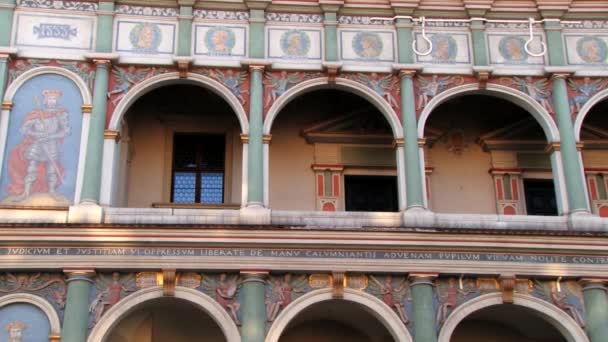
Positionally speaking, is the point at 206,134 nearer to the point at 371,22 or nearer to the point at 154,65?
the point at 154,65

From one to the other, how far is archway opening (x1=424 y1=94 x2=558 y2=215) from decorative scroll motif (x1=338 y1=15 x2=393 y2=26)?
2.41m

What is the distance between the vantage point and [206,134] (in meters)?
18.3

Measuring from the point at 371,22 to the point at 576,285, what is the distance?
6448 millimetres

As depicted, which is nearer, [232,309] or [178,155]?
[232,309]

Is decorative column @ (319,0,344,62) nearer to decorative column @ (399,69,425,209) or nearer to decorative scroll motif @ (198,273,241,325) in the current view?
decorative column @ (399,69,425,209)

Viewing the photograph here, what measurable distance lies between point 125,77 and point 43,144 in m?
1.99

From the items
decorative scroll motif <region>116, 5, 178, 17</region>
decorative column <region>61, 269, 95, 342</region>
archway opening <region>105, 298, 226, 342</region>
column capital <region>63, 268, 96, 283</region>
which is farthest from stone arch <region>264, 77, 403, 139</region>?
decorative column <region>61, 269, 95, 342</region>

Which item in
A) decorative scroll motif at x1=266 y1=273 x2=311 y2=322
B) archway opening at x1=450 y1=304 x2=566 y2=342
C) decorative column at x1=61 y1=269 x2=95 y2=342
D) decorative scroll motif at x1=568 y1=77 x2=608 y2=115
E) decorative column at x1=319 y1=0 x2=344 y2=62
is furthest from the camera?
decorative column at x1=319 y1=0 x2=344 y2=62

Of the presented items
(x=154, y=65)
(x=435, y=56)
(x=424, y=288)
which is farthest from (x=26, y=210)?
(x=435, y=56)

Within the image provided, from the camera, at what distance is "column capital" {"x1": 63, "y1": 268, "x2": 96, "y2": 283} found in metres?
14.5

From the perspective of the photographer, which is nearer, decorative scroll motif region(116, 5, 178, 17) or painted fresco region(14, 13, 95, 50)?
painted fresco region(14, 13, 95, 50)

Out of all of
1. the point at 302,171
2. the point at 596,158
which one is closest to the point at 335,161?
the point at 302,171

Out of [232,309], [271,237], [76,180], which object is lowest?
[232,309]

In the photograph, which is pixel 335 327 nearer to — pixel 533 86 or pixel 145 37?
pixel 533 86
